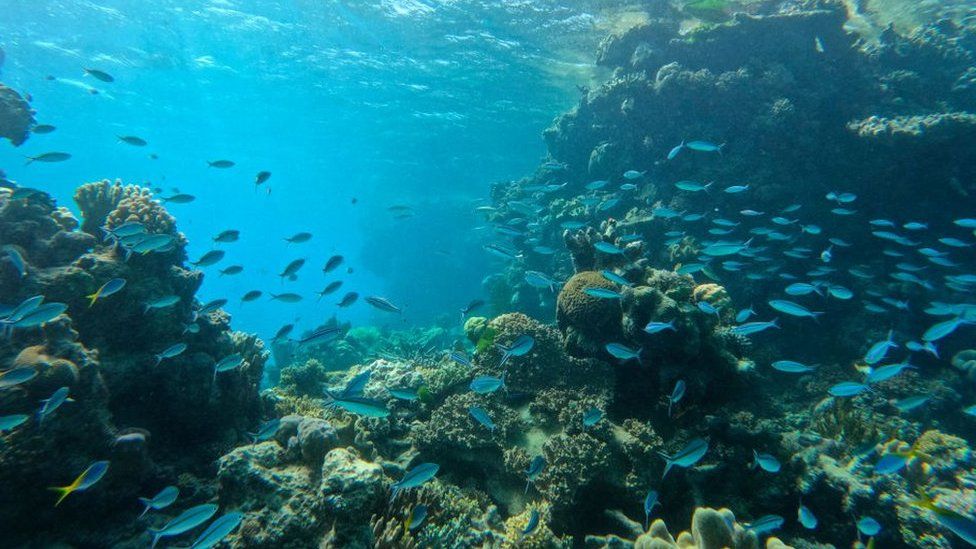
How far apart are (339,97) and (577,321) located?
32.2 m

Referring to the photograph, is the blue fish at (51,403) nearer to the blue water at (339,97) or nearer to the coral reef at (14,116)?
the coral reef at (14,116)

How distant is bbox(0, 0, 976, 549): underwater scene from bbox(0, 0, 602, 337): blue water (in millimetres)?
343

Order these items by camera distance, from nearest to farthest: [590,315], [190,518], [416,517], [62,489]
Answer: [190,518] < [62,489] < [416,517] < [590,315]

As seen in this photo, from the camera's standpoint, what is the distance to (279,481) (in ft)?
16.7

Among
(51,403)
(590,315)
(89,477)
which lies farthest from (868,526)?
(51,403)

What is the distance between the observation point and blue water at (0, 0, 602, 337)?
22.5 metres

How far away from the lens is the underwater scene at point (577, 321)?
17.0 feet

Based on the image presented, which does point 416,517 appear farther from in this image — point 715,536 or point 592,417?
point 715,536

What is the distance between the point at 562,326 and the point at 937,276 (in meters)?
12.1

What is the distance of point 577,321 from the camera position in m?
7.59

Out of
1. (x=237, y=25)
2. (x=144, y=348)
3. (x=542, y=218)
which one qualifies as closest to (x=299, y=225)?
(x=237, y=25)

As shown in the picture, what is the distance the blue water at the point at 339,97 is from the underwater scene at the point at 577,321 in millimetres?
343

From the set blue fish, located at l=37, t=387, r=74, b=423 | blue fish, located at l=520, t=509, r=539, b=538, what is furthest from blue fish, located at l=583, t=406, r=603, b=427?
blue fish, located at l=37, t=387, r=74, b=423

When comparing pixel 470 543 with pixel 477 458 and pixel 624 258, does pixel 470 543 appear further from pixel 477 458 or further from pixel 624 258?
pixel 624 258
